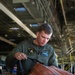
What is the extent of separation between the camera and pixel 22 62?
2.17 meters

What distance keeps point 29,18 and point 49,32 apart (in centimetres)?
762

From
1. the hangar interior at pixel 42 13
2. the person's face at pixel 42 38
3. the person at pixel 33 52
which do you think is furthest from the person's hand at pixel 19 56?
the hangar interior at pixel 42 13

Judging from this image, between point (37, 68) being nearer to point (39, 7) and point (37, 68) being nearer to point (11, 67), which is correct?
point (11, 67)

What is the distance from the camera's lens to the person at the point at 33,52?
7.00 feet

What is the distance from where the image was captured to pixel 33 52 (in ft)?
7.25

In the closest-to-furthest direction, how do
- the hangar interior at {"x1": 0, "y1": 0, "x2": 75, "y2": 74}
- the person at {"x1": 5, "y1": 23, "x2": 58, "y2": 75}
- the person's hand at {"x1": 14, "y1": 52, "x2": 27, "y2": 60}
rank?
1. the person's hand at {"x1": 14, "y1": 52, "x2": 27, "y2": 60}
2. the person at {"x1": 5, "y1": 23, "x2": 58, "y2": 75}
3. the hangar interior at {"x1": 0, "y1": 0, "x2": 75, "y2": 74}

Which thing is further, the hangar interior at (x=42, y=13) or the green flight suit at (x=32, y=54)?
the hangar interior at (x=42, y=13)

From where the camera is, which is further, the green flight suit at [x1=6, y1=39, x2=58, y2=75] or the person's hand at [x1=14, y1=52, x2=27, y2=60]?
the green flight suit at [x1=6, y1=39, x2=58, y2=75]

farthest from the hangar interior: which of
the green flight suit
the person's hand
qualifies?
the person's hand

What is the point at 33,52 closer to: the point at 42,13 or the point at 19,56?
the point at 19,56

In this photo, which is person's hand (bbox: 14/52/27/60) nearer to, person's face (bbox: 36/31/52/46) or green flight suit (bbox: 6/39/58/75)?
green flight suit (bbox: 6/39/58/75)

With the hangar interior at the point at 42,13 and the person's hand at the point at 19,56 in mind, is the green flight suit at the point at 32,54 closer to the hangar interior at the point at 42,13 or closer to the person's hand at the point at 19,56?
the person's hand at the point at 19,56

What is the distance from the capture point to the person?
2.13 m

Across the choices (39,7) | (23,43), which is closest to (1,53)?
(39,7)
